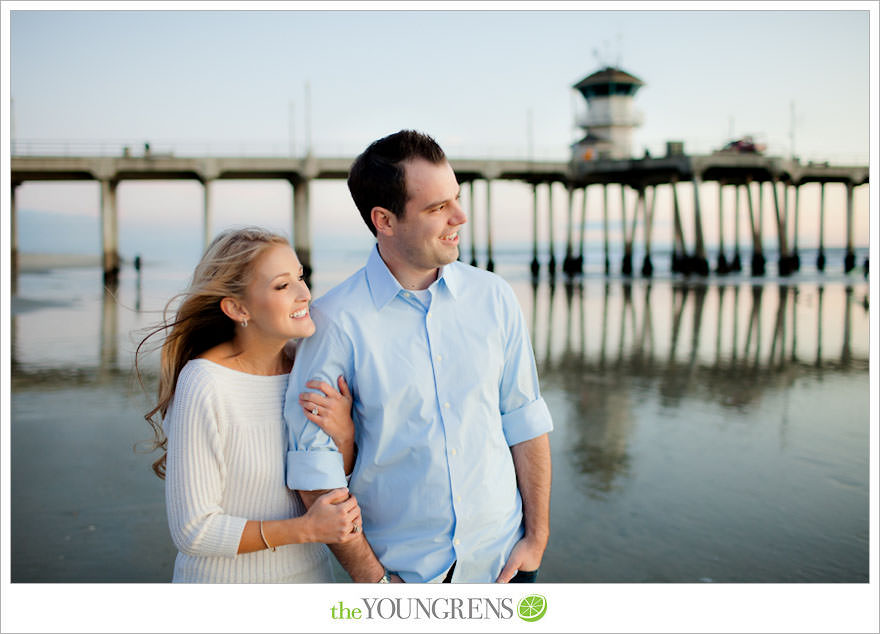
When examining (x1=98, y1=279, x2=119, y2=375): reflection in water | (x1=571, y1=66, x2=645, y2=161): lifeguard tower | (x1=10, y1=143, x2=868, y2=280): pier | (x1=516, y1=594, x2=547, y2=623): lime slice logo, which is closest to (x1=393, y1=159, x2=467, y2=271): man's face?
(x1=516, y1=594, x2=547, y2=623): lime slice logo

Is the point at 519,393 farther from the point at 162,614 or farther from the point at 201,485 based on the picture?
the point at 162,614

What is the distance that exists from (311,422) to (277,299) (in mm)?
333

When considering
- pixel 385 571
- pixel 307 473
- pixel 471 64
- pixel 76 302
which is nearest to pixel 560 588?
pixel 385 571

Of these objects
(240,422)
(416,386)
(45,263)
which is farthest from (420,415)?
(45,263)

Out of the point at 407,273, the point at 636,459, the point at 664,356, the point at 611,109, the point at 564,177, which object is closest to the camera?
the point at 407,273

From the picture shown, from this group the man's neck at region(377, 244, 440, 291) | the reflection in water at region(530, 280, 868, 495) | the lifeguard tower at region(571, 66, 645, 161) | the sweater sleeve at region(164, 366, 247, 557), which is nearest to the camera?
the sweater sleeve at region(164, 366, 247, 557)

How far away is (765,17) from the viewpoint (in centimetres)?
358

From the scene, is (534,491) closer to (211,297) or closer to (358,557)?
(358,557)

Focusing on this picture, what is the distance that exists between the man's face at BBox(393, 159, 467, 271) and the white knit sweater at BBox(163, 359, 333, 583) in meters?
0.51

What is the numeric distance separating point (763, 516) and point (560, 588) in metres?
2.92

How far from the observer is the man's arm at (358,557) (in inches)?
75.9

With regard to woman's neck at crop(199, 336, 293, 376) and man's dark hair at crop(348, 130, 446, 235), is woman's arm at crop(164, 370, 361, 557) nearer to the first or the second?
woman's neck at crop(199, 336, 293, 376)

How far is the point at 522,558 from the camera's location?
6.84 feet

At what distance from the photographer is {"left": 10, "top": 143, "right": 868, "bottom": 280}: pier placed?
2708cm
